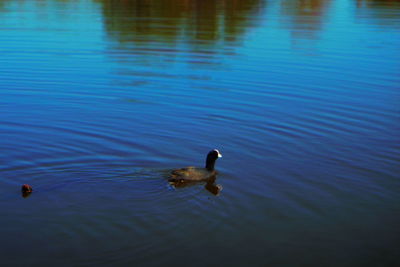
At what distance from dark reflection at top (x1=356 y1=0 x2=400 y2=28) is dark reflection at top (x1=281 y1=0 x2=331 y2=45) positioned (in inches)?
119

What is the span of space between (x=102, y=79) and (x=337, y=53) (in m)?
12.5

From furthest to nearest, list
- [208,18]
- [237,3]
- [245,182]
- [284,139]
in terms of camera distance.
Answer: [237,3], [208,18], [284,139], [245,182]

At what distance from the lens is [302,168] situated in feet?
45.5

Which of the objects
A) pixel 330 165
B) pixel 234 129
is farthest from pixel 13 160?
pixel 330 165

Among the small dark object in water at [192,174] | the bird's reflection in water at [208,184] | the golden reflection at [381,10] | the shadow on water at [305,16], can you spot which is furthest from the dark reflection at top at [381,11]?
the bird's reflection in water at [208,184]

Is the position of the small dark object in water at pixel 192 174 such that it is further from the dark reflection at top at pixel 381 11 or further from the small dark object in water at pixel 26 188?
the dark reflection at top at pixel 381 11

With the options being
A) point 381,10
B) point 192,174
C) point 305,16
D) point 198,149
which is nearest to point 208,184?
point 192,174

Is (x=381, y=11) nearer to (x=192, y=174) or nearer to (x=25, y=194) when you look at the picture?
(x=192, y=174)

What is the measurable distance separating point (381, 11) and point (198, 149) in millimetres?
40188

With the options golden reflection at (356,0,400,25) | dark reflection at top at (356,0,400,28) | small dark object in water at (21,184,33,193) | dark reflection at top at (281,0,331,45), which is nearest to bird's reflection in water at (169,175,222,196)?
small dark object in water at (21,184,33,193)

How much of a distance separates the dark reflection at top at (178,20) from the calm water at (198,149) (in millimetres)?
1391

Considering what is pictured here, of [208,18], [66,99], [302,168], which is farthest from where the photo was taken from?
[208,18]

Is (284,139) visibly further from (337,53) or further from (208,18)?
(208,18)

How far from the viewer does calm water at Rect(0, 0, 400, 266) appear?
10055 mm
